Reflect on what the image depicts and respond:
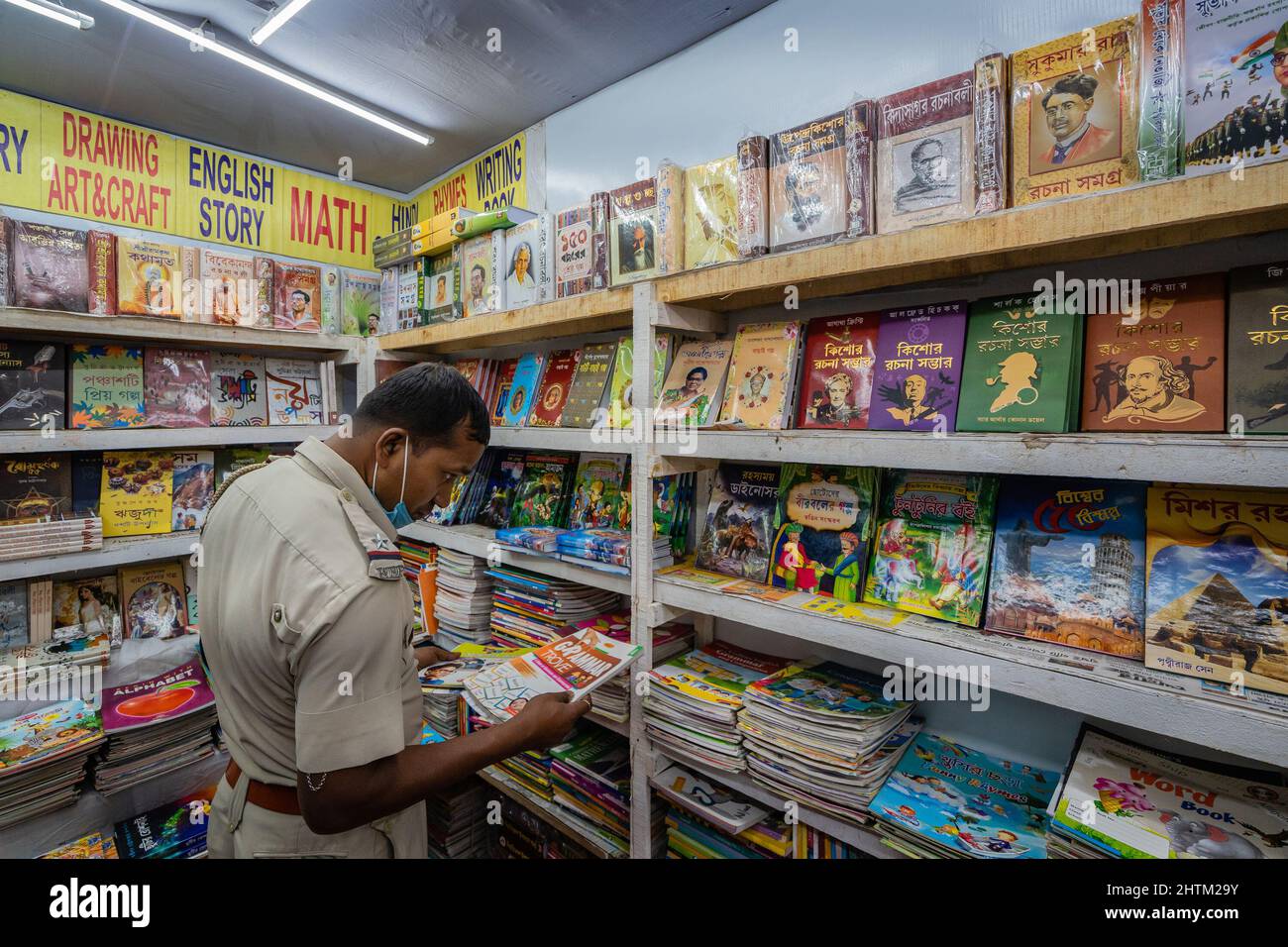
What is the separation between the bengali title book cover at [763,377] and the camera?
5.77 ft

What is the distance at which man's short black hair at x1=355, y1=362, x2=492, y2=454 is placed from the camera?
1.46 m

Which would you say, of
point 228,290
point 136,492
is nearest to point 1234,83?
point 228,290

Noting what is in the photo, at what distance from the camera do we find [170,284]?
276 cm

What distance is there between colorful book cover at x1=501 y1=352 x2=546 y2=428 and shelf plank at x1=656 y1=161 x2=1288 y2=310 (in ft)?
2.84

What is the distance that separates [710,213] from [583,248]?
0.56 metres

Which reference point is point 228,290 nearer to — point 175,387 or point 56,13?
point 175,387

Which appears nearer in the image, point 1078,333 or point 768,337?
point 1078,333

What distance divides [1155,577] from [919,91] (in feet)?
3.85

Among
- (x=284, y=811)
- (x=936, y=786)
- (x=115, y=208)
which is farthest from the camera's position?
(x=115, y=208)

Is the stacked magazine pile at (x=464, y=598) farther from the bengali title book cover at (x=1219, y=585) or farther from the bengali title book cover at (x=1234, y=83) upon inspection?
the bengali title book cover at (x=1234, y=83)

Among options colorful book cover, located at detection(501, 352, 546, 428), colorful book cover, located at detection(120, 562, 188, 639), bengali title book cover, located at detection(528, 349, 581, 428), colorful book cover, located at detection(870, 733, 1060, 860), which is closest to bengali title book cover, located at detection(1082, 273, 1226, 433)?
colorful book cover, located at detection(870, 733, 1060, 860)

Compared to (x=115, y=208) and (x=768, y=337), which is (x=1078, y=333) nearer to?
(x=768, y=337)
